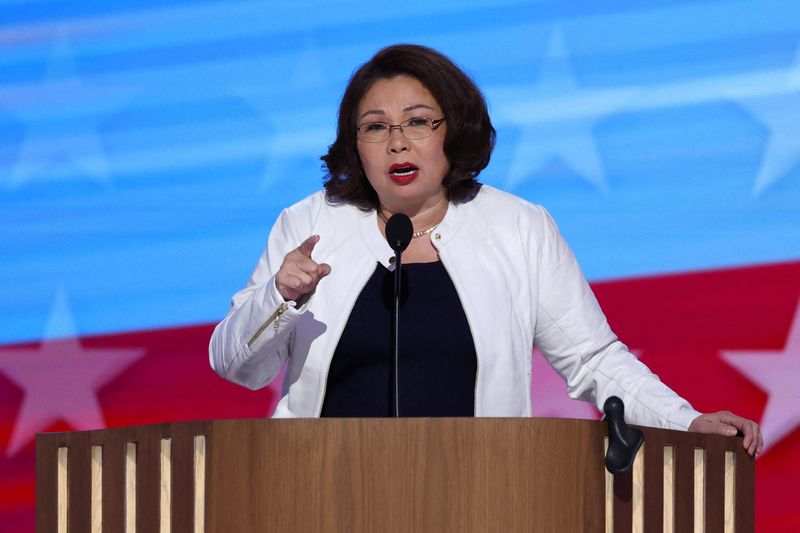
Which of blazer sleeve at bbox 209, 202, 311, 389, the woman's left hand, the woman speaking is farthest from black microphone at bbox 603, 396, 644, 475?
blazer sleeve at bbox 209, 202, 311, 389

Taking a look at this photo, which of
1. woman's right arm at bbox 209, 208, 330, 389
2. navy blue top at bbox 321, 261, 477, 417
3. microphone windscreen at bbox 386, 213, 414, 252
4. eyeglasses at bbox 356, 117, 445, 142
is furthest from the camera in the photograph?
eyeglasses at bbox 356, 117, 445, 142

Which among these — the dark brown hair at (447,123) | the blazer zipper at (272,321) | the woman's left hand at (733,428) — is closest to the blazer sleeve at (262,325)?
the blazer zipper at (272,321)

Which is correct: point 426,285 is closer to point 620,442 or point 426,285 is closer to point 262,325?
point 262,325

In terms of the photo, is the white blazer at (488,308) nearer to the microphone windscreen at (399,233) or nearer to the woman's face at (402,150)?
the woman's face at (402,150)

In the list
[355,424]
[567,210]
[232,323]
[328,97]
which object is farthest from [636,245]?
Result: [355,424]

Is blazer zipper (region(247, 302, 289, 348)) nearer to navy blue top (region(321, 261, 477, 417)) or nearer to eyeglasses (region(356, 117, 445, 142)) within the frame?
navy blue top (region(321, 261, 477, 417))

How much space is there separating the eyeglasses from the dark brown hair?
0.12 ft

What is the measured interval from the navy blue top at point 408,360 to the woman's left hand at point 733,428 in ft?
1.43

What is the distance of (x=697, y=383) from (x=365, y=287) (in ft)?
3.56

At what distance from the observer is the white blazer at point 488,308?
2.18 meters

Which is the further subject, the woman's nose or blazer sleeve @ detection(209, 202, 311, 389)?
the woman's nose

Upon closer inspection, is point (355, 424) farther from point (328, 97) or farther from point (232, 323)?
point (328, 97)

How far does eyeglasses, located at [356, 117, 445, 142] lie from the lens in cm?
227

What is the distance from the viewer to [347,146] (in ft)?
7.79
